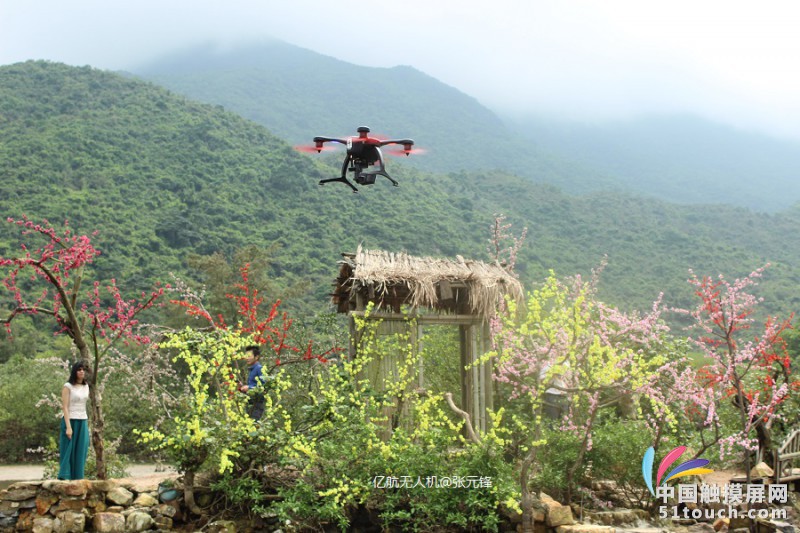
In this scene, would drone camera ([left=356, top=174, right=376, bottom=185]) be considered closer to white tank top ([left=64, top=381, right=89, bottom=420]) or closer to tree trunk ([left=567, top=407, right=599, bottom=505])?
tree trunk ([left=567, top=407, right=599, bottom=505])

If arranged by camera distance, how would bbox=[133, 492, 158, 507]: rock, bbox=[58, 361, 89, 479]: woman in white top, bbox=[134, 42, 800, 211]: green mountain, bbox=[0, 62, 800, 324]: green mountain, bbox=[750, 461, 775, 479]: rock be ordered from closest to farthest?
bbox=[133, 492, 158, 507]: rock < bbox=[58, 361, 89, 479]: woman in white top < bbox=[750, 461, 775, 479]: rock < bbox=[0, 62, 800, 324]: green mountain < bbox=[134, 42, 800, 211]: green mountain

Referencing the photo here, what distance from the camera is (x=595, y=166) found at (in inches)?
3233

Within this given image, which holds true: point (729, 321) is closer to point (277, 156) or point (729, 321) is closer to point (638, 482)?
point (638, 482)

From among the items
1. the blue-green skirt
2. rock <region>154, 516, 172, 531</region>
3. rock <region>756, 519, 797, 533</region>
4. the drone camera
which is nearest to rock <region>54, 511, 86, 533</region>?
the blue-green skirt

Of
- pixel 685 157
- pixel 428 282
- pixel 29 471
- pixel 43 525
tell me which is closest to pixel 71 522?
pixel 43 525

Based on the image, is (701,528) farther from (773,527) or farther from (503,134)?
(503,134)

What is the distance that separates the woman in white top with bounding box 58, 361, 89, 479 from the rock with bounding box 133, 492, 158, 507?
0.71 metres

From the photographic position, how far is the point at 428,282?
8.32 meters

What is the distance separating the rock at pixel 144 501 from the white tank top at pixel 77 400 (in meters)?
0.94

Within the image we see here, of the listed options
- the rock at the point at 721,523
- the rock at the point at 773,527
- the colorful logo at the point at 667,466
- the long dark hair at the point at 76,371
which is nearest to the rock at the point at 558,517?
the colorful logo at the point at 667,466

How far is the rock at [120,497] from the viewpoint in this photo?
261 inches

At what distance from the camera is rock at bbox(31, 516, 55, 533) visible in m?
6.41

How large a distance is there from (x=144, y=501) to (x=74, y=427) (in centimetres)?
102

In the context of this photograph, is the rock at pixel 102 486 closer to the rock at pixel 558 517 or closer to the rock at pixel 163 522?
the rock at pixel 163 522
